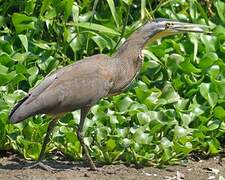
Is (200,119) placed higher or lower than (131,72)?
lower

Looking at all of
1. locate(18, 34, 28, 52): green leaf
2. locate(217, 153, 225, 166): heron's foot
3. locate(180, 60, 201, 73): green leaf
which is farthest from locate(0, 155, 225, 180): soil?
locate(18, 34, 28, 52): green leaf

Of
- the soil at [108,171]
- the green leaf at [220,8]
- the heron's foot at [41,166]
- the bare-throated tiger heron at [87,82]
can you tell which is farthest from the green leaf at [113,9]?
the heron's foot at [41,166]

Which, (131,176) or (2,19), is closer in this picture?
(131,176)

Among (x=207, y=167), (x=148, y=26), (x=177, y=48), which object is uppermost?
(x=148, y=26)

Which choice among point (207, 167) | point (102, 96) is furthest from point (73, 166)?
point (207, 167)

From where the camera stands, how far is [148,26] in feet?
20.2

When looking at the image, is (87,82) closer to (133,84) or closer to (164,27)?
(164,27)

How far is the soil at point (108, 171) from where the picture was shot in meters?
5.99

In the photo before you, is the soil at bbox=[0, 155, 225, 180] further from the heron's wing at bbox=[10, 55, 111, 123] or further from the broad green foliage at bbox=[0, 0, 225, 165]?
the heron's wing at bbox=[10, 55, 111, 123]

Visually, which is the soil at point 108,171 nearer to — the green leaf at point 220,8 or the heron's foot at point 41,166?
the heron's foot at point 41,166

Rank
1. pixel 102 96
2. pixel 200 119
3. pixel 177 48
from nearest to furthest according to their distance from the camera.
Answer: pixel 102 96 → pixel 200 119 → pixel 177 48

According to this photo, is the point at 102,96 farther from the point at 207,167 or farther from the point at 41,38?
→ the point at 41,38

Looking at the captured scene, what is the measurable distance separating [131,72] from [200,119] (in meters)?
0.74

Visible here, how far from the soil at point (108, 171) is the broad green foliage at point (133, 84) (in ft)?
0.25
